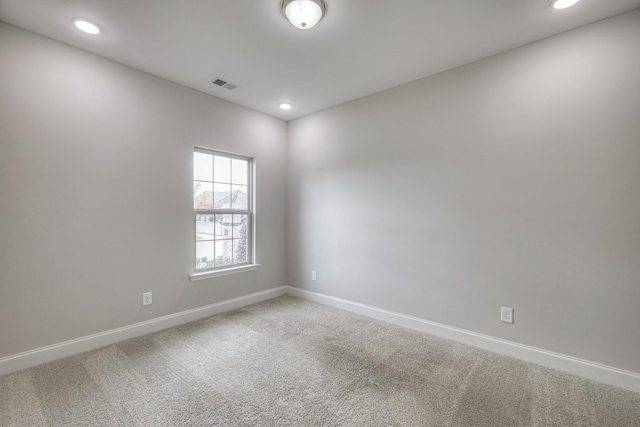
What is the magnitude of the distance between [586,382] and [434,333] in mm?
1135

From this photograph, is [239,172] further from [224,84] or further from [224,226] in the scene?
[224,84]

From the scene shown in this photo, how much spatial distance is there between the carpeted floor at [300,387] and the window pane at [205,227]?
112 centimetres

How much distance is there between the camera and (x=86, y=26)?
7.14 feet

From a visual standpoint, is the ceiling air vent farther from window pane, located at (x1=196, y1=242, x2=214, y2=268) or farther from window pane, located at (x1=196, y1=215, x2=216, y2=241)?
window pane, located at (x1=196, y1=242, x2=214, y2=268)

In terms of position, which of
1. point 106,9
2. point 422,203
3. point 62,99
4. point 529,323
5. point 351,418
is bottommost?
point 351,418

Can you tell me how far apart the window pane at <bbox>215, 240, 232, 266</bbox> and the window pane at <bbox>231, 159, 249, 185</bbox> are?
81cm

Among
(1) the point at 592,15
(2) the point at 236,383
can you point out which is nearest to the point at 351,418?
(2) the point at 236,383

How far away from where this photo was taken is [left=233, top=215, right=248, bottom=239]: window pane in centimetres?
378

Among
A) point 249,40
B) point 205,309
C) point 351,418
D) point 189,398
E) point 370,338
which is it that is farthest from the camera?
point 205,309

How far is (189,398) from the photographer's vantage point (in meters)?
1.89

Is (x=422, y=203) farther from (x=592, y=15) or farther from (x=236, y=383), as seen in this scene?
(x=236, y=383)

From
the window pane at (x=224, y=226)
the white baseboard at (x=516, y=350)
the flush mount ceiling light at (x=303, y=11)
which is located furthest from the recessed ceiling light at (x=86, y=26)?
the white baseboard at (x=516, y=350)

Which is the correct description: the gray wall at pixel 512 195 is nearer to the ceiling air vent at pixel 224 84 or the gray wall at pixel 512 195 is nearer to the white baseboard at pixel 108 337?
the ceiling air vent at pixel 224 84

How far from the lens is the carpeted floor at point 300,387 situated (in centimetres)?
172
